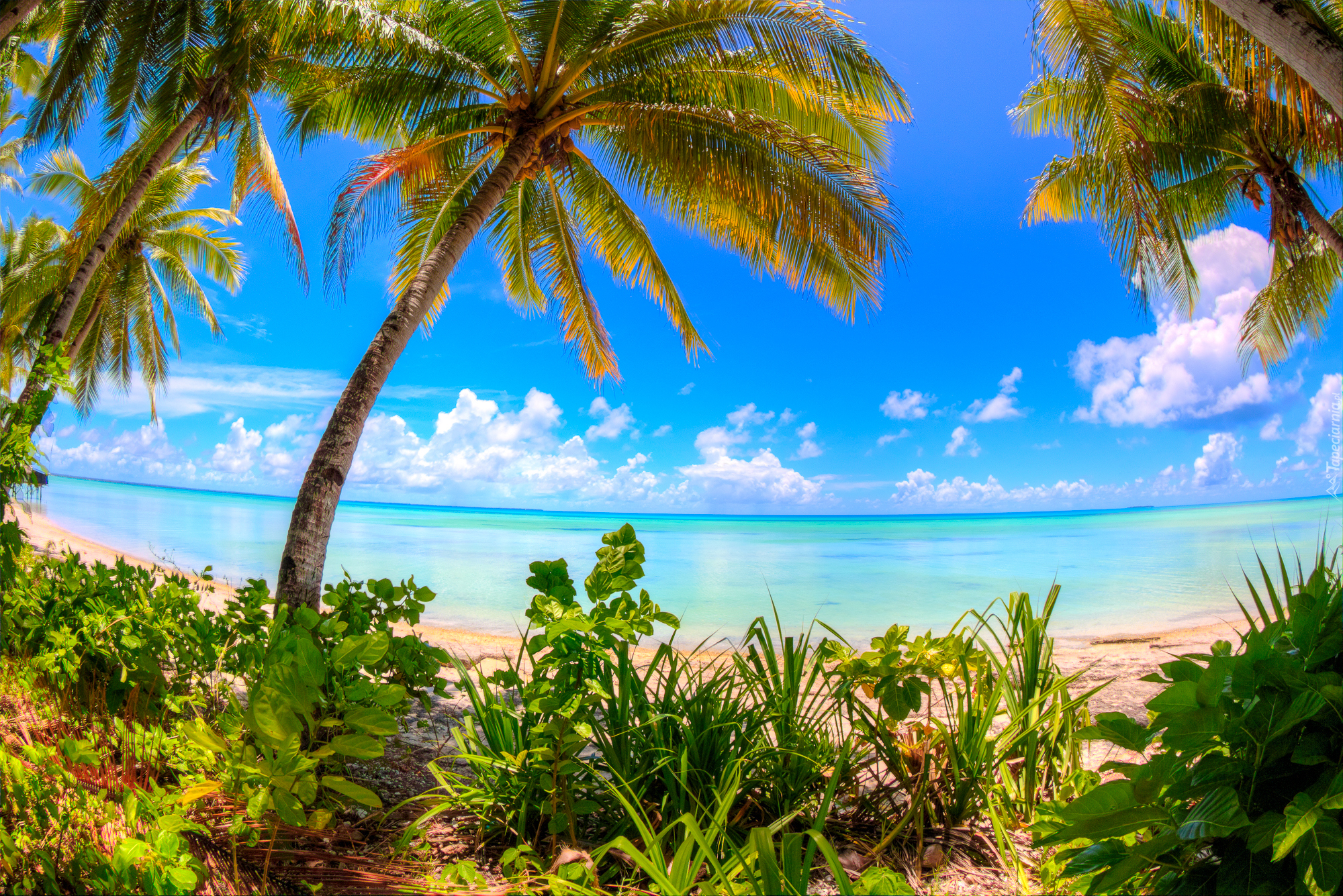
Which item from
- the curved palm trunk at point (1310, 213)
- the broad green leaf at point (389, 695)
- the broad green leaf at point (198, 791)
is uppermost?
the curved palm trunk at point (1310, 213)

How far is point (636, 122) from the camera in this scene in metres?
5.49

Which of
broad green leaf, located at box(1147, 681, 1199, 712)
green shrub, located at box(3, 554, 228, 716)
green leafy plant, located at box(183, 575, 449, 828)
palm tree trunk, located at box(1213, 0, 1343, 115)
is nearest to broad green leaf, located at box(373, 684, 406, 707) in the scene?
green leafy plant, located at box(183, 575, 449, 828)

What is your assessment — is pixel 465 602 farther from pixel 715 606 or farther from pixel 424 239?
pixel 424 239

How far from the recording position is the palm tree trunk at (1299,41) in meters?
3.72

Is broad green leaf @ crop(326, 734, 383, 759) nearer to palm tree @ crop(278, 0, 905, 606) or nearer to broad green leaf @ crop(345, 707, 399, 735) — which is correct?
broad green leaf @ crop(345, 707, 399, 735)

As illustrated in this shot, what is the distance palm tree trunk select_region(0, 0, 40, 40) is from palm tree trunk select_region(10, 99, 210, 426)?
422 cm

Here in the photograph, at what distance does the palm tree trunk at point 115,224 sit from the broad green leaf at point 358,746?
8.86m

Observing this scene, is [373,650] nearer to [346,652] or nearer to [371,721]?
[346,652]

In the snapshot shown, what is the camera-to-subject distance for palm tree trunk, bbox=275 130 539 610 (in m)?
3.51

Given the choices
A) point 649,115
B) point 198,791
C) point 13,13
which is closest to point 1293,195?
point 649,115

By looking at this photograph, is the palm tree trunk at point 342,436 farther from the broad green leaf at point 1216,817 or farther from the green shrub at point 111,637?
the broad green leaf at point 1216,817

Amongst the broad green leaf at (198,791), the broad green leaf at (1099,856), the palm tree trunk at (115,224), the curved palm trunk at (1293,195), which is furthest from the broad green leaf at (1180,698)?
the curved palm trunk at (1293,195)

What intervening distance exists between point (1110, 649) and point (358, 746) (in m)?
9.22

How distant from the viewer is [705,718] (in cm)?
211
